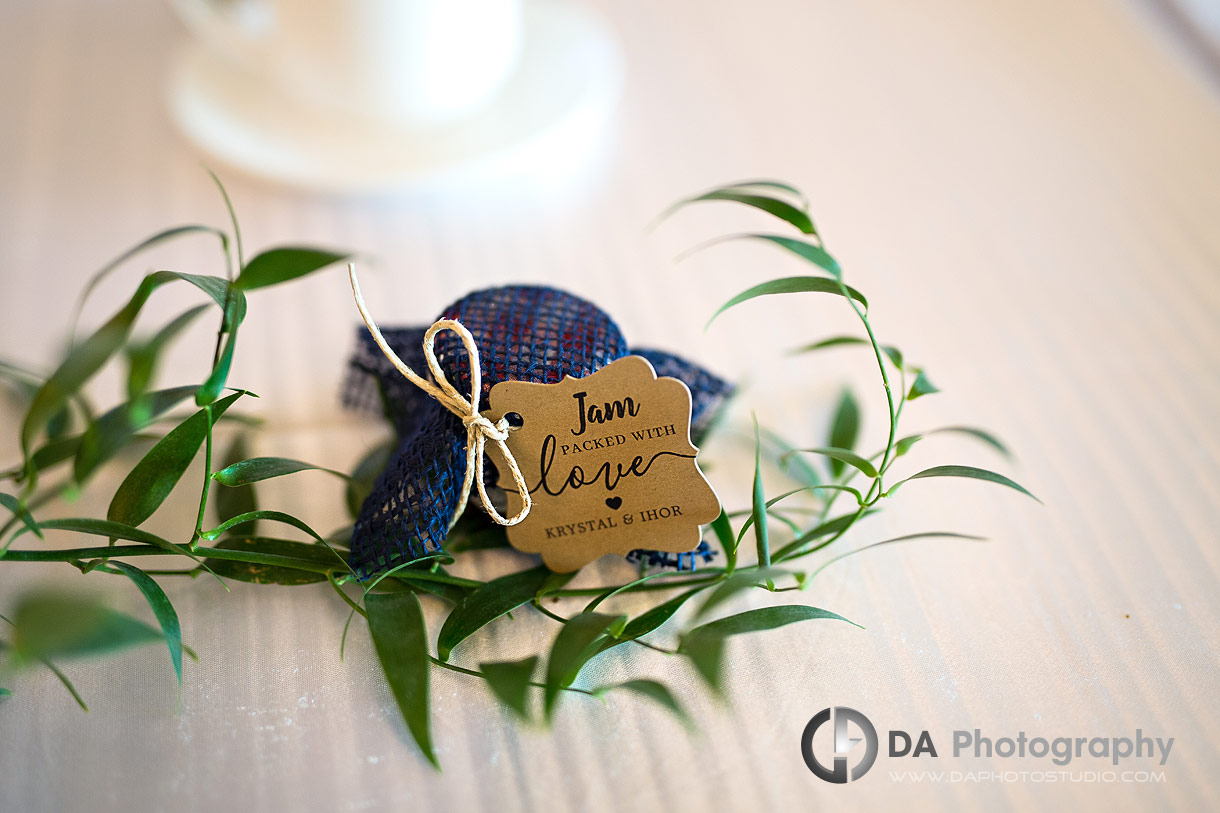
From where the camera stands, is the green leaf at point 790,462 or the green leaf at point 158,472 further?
the green leaf at point 790,462

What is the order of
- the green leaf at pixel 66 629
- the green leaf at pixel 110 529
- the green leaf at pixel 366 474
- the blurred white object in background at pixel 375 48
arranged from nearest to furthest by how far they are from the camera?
1. the green leaf at pixel 66 629
2. the green leaf at pixel 110 529
3. the green leaf at pixel 366 474
4. the blurred white object in background at pixel 375 48

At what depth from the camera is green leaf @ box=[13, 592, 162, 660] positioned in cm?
29

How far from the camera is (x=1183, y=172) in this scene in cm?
73

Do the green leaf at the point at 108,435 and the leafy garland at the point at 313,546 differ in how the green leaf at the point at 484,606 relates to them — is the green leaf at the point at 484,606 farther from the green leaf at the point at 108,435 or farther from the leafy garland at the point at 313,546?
the green leaf at the point at 108,435

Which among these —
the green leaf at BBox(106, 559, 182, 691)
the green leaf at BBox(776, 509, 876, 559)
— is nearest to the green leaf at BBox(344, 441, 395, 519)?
the green leaf at BBox(106, 559, 182, 691)

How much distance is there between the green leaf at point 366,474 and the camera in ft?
1.64

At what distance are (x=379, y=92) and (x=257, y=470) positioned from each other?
14.8 inches

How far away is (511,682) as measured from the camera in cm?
36

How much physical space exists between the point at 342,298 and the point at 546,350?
0.29 metres

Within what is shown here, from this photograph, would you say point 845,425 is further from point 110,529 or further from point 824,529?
point 110,529

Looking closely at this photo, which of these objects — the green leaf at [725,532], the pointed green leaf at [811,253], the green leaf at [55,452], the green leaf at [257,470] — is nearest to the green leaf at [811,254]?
the pointed green leaf at [811,253]

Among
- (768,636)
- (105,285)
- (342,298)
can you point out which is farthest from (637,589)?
(105,285)

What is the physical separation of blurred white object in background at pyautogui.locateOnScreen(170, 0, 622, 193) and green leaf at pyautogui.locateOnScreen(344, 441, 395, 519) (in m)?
0.26

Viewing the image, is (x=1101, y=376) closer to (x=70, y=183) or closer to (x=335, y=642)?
(x=335, y=642)
